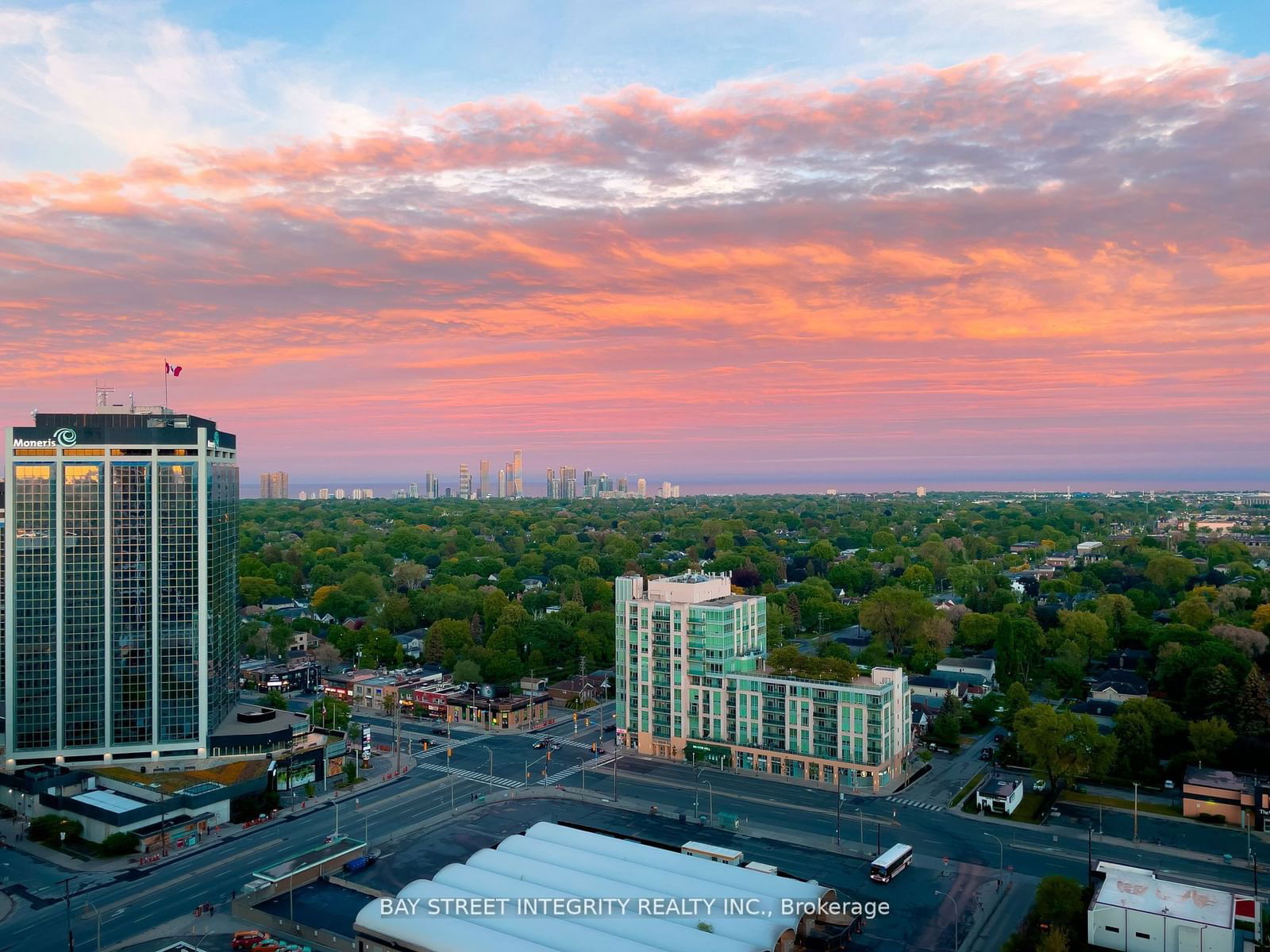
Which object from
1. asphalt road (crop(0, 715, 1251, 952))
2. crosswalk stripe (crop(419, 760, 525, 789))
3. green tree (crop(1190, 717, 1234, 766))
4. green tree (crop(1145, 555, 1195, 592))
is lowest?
crosswalk stripe (crop(419, 760, 525, 789))

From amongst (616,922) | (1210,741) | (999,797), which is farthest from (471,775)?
(1210,741)

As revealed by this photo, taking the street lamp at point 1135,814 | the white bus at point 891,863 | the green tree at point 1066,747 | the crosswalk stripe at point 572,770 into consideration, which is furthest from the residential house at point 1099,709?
the crosswalk stripe at point 572,770

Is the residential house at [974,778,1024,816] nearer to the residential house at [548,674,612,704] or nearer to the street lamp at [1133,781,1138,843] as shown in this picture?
the street lamp at [1133,781,1138,843]

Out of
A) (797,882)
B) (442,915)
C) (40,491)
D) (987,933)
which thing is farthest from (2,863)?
(987,933)

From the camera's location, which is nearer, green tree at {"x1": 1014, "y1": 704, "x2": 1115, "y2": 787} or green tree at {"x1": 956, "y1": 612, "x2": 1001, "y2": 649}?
green tree at {"x1": 1014, "y1": 704, "x2": 1115, "y2": 787}

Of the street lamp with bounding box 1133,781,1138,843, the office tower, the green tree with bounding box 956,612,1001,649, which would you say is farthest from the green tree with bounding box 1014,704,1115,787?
the office tower

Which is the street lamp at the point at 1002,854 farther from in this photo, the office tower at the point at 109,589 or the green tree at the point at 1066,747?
the office tower at the point at 109,589

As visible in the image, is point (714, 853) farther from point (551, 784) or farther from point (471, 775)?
point (471, 775)
